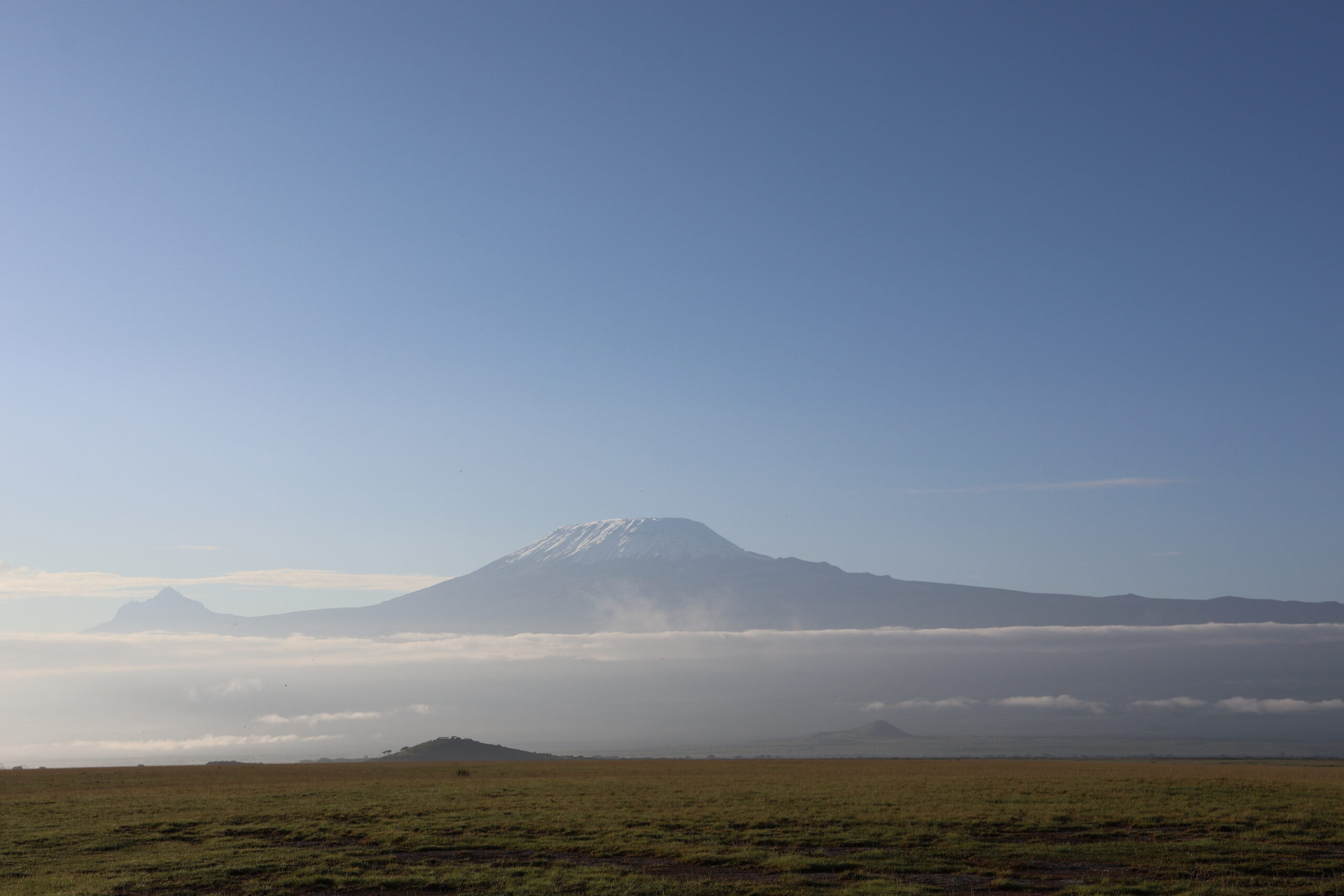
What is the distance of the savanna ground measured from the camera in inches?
1045

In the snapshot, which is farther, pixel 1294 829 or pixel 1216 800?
pixel 1216 800

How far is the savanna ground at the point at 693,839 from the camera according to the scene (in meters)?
26.5

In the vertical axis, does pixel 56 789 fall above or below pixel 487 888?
below

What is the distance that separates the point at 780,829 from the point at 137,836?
2535 cm

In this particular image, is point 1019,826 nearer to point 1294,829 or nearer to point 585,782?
point 1294,829

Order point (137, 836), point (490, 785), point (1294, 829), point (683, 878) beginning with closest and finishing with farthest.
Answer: point (683, 878) → point (1294, 829) → point (137, 836) → point (490, 785)

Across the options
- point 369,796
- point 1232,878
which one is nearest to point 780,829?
point 1232,878

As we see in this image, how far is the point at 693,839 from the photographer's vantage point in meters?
34.4

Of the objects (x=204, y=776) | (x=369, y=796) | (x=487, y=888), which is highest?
(x=487, y=888)

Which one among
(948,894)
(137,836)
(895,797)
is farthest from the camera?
(895,797)

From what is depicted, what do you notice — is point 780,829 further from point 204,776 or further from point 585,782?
point 204,776

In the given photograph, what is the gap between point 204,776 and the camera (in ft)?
291

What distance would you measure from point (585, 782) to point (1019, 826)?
120ft

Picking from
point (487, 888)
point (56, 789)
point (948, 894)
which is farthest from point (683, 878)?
point (56, 789)
